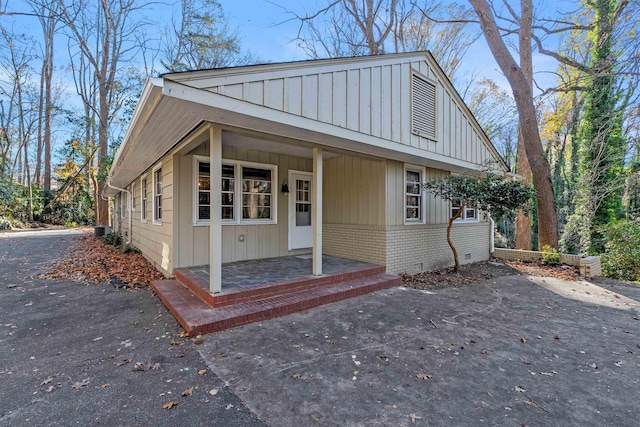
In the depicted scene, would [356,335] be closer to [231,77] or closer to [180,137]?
[231,77]

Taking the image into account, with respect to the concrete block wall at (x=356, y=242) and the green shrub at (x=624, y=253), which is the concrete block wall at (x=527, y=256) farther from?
the concrete block wall at (x=356, y=242)

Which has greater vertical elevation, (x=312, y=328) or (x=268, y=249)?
(x=268, y=249)

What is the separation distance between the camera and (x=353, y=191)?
6836mm

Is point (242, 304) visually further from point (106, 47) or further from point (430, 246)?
point (106, 47)

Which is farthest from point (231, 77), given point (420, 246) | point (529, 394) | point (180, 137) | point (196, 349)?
point (420, 246)

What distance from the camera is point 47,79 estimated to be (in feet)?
70.3

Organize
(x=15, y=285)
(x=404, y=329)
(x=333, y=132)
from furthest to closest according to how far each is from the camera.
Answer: (x=15, y=285)
(x=333, y=132)
(x=404, y=329)

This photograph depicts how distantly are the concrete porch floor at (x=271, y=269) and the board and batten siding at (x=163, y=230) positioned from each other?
0.70m

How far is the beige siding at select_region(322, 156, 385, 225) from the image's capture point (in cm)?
633

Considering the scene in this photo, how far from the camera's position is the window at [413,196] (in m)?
6.81

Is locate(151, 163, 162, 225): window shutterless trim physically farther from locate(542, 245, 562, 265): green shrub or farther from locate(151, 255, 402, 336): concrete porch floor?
locate(542, 245, 562, 265): green shrub

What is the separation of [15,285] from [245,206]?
4.36 m

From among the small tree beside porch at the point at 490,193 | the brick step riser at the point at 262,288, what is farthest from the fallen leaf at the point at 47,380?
the small tree beside porch at the point at 490,193

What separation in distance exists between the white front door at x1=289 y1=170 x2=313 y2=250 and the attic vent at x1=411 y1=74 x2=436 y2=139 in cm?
265
